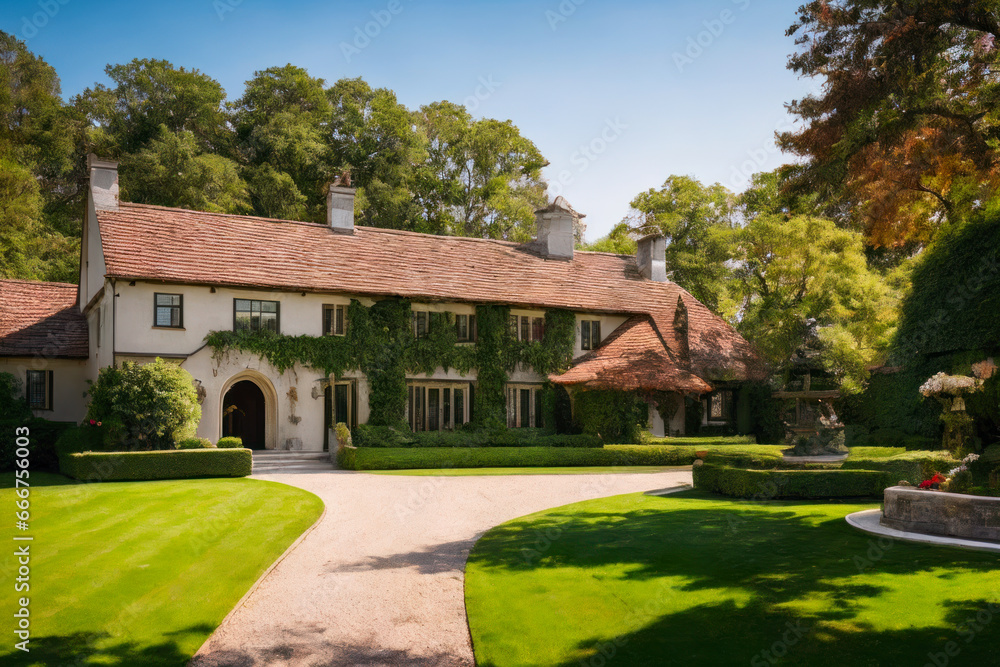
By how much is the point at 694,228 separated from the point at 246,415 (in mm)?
26337

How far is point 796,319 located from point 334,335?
18445mm

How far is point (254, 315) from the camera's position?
985 inches

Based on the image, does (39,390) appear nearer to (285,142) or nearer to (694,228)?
(285,142)

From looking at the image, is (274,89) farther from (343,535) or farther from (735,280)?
(343,535)

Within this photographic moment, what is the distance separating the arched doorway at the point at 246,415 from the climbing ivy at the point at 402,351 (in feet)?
8.55

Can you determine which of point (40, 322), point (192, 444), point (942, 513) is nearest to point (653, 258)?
point (192, 444)

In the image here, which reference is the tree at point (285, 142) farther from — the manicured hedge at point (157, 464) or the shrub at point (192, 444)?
the manicured hedge at point (157, 464)

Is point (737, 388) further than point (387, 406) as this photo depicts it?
Yes

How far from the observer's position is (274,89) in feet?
154

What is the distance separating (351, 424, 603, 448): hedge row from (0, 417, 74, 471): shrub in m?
8.78

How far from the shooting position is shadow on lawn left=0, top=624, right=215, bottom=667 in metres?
6.18

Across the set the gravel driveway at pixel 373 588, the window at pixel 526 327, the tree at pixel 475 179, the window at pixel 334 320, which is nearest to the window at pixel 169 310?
the window at pixel 334 320

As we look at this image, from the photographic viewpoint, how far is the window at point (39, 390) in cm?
2658

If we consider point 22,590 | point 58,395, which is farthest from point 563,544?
point 58,395
